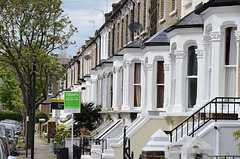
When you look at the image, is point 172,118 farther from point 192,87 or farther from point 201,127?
point 201,127

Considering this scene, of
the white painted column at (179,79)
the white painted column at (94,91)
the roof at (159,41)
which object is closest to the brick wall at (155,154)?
the white painted column at (179,79)

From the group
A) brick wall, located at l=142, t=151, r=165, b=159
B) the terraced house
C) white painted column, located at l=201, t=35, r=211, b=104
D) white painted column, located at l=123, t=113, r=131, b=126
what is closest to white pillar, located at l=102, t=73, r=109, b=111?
the terraced house

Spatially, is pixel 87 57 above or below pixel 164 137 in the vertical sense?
above

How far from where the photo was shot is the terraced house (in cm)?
1539

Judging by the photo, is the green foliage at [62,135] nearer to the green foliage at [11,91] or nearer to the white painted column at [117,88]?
the white painted column at [117,88]

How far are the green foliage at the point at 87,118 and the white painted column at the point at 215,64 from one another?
60.2 feet

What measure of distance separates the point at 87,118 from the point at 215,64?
63.2ft

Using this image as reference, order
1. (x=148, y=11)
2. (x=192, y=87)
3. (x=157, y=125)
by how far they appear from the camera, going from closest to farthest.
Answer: (x=192, y=87)
(x=157, y=125)
(x=148, y=11)

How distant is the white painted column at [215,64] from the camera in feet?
51.5

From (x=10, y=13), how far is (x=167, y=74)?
19530mm

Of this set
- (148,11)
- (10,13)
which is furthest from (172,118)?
(10,13)

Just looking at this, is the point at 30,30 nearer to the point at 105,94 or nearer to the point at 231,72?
the point at 105,94

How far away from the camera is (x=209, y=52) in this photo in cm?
1678

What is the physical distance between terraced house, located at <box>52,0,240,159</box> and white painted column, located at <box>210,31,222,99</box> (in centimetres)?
3
